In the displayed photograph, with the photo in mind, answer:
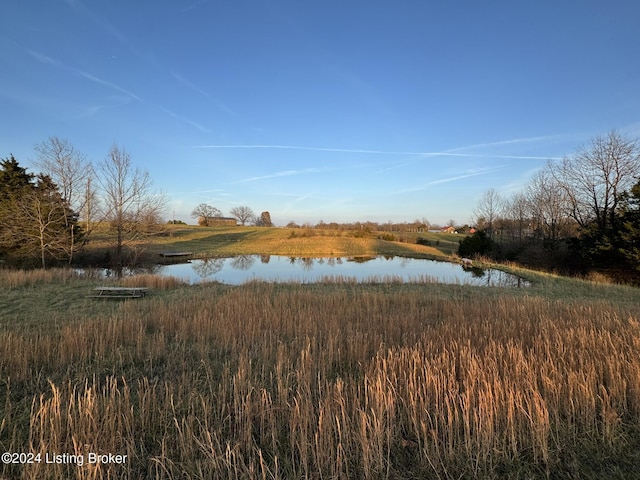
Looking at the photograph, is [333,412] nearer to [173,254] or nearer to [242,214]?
[173,254]

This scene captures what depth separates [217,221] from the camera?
9844 centimetres

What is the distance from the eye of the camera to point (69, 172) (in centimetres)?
2116

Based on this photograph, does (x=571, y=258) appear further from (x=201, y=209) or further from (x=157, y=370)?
(x=201, y=209)

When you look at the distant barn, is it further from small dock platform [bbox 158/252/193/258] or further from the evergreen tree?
the evergreen tree

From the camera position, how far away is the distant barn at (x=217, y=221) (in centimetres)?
8637

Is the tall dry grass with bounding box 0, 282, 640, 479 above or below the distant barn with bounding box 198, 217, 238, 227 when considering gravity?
below

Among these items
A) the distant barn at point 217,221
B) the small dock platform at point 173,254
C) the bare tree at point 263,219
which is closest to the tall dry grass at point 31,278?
the small dock platform at point 173,254

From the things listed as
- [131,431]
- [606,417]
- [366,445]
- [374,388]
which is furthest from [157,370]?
[606,417]

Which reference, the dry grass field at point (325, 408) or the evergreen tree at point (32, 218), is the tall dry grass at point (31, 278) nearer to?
the evergreen tree at point (32, 218)

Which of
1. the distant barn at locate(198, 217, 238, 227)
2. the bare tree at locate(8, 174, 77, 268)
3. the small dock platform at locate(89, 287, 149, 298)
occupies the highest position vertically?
the distant barn at locate(198, 217, 238, 227)

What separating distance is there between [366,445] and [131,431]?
2080mm

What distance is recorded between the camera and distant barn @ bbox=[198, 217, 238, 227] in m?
86.4

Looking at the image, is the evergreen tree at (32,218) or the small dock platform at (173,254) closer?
the evergreen tree at (32,218)

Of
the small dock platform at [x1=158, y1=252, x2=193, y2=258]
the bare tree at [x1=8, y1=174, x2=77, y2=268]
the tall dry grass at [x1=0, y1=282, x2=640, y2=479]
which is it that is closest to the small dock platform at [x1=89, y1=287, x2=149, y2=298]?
the tall dry grass at [x1=0, y1=282, x2=640, y2=479]
